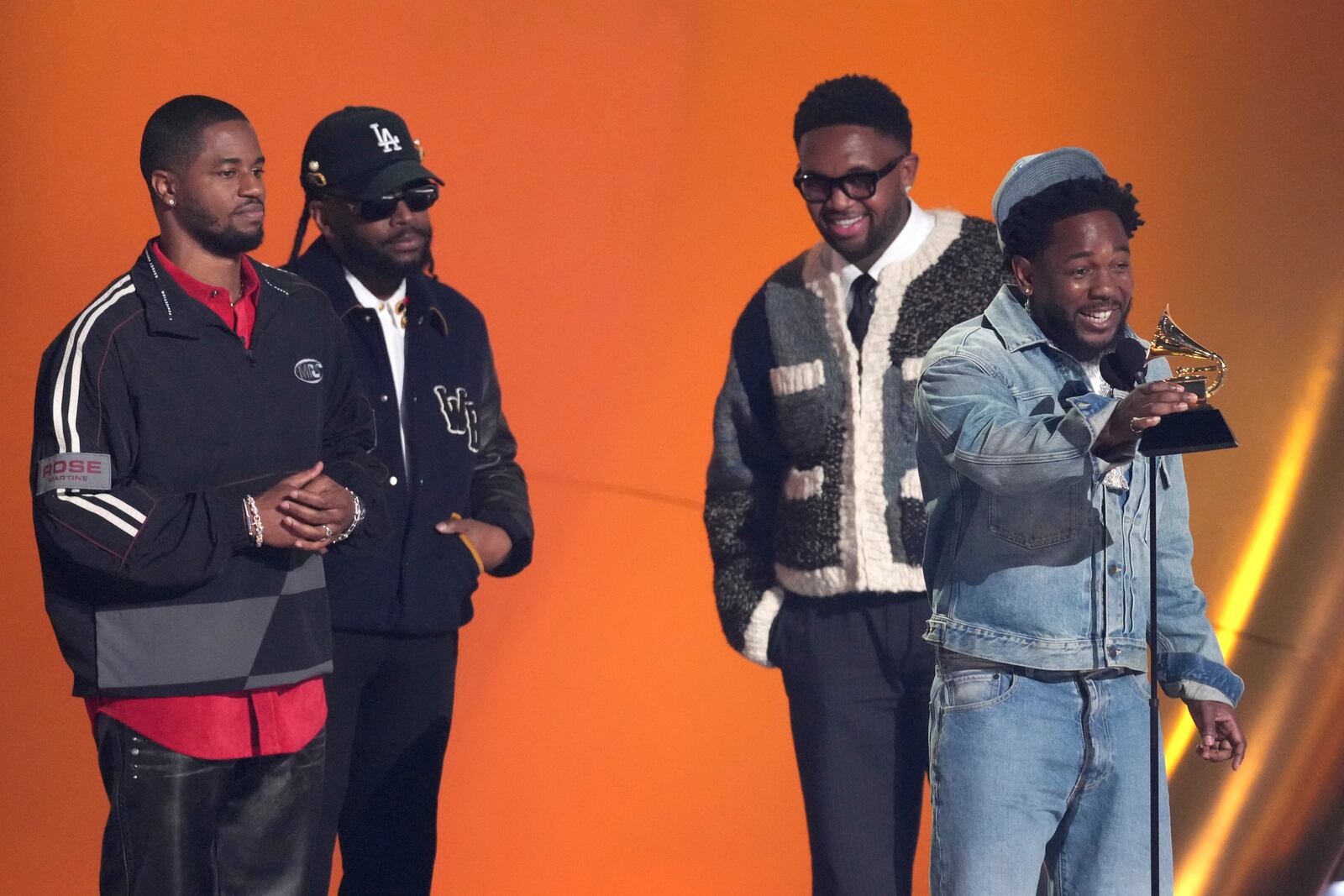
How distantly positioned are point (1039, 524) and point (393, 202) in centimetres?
142

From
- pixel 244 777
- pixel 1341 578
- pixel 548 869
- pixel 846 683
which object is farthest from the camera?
pixel 548 869

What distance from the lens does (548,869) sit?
12.9ft

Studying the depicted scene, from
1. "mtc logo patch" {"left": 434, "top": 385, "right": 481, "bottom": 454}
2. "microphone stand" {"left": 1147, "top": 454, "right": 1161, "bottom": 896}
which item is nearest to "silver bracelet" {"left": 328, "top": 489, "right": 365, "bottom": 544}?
"mtc logo patch" {"left": 434, "top": 385, "right": 481, "bottom": 454}

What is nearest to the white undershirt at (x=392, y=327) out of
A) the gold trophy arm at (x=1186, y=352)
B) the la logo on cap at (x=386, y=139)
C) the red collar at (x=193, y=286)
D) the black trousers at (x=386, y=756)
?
the la logo on cap at (x=386, y=139)

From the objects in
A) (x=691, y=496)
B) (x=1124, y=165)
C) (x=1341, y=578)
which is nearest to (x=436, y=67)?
(x=691, y=496)

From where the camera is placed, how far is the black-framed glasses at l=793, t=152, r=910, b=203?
118 inches

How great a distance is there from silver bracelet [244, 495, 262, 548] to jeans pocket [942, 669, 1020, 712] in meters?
1.04

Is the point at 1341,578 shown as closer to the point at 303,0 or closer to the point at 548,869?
the point at 548,869

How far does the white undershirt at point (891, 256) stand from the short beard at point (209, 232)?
3.44 feet

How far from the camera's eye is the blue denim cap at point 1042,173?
2.41 meters

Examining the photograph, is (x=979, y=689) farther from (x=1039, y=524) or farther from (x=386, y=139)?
(x=386, y=139)

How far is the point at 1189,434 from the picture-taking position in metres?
2.08

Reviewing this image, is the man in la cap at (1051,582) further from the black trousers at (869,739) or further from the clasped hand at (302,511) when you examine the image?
the clasped hand at (302,511)

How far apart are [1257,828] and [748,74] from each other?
6.77ft
